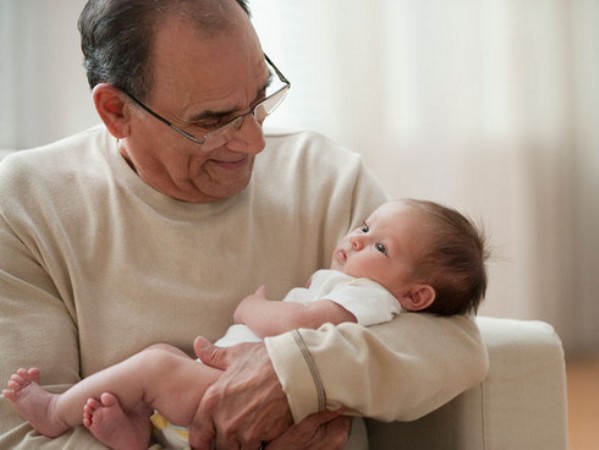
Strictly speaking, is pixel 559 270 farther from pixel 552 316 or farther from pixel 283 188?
pixel 283 188

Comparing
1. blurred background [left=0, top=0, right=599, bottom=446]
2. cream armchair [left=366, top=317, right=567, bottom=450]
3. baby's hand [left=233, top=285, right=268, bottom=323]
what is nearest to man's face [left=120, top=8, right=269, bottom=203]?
baby's hand [left=233, top=285, right=268, bottom=323]

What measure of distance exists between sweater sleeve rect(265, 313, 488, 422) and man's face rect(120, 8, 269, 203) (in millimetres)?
463

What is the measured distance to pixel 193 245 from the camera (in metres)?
1.93

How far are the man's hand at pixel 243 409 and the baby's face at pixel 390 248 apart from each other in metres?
0.31

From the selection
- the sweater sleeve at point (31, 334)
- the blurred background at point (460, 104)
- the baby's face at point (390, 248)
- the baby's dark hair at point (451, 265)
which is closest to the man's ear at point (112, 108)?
the sweater sleeve at point (31, 334)

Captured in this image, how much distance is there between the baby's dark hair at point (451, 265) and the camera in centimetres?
177

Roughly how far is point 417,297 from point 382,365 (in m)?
0.21

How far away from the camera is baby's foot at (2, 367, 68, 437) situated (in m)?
1.61

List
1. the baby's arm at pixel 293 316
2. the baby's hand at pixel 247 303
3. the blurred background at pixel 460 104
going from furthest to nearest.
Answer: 1. the blurred background at pixel 460 104
2. the baby's hand at pixel 247 303
3. the baby's arm at pixel 293 316

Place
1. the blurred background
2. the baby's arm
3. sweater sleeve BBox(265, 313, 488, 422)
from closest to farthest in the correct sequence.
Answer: sweater sleeve BBox(265, 313, 488, 422) → the baby's arm → the blurred background

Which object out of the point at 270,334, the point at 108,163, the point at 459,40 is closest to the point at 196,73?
the point at 108,163

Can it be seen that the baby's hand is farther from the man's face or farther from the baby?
the man's face

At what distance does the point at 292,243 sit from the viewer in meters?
2.03

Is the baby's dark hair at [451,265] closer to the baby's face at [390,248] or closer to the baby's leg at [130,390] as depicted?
the baby's face at [390,248]
